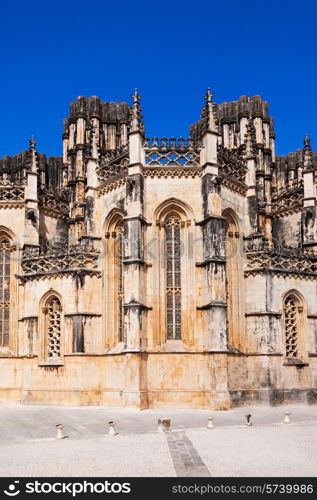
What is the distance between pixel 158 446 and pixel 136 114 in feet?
56.6

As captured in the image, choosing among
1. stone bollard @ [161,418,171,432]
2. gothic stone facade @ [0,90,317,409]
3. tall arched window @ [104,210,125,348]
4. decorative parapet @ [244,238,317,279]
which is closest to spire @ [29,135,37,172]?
gothic stone facade @ [0,90,317,409]

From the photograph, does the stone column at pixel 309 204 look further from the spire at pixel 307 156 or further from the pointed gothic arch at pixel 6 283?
the pointed gothic arch at pixel 6 283

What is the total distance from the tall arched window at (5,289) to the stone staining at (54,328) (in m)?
3.03

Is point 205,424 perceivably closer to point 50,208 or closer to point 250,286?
point 250,286

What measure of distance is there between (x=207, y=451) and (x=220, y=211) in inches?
577

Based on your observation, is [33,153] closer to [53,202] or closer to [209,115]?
[53,202]

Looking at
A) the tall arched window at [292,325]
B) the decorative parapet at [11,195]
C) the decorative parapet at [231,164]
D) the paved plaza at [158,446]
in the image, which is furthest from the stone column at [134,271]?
the decorative parapet at [11,195]

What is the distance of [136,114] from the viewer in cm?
2720

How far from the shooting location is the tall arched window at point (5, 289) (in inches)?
1206

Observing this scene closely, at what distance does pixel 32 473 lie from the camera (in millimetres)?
11117

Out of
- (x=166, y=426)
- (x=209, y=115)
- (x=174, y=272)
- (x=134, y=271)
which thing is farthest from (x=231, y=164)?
(x=166, y=426)

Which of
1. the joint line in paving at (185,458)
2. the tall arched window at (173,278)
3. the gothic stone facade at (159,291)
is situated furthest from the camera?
the tall arched window at (173,278)

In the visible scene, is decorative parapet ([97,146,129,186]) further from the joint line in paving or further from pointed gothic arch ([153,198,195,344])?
the joint line in paving

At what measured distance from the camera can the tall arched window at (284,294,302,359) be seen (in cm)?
2853
